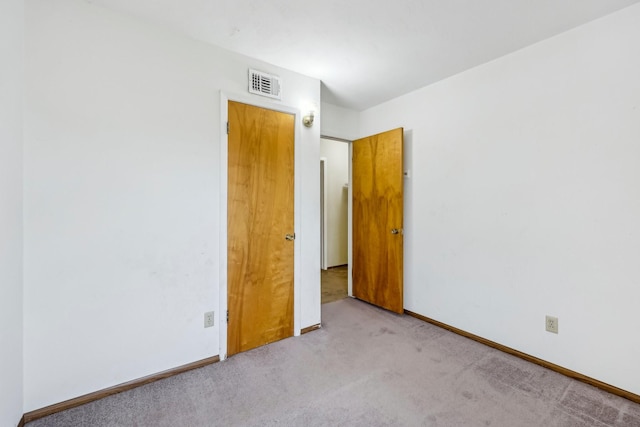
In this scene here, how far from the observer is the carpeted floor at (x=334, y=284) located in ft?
12.4

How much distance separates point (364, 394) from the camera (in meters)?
1.81

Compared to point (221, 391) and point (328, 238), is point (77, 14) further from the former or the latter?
point (328, 238)

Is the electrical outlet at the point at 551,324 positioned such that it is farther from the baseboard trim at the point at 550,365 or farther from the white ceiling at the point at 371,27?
the white ceiling at the point at 371,27

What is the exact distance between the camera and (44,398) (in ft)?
5.29

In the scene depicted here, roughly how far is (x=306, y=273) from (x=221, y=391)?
1.16 meters

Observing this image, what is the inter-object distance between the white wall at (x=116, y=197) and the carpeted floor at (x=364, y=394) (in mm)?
261

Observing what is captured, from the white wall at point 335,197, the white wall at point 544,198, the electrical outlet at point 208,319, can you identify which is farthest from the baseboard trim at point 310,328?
the white wall at point 335,197

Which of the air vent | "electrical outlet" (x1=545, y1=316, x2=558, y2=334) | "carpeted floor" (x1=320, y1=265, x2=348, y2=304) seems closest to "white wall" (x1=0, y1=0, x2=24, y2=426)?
the air vent

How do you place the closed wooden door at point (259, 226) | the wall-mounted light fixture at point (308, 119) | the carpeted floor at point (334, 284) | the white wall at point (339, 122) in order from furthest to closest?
the carpeted floor at point (334, 284)
the white wall at point (339, 122)
the wall-mounted light fixture at point (308, 119)
the closed wooden door at point (259, 226)

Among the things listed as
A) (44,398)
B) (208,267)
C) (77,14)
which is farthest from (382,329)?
(77,14)

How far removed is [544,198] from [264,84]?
2399 mm

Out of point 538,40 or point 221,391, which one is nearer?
point 221,391

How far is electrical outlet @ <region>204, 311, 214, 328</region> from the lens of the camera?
2.16 metres

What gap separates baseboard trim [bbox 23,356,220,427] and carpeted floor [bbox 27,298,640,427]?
0.12 feet
